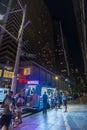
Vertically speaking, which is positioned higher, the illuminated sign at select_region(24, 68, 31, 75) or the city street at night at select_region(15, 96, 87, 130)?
the illuminated sign at select_region(24, 68, 31, 75)

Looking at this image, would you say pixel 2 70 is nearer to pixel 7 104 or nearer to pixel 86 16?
pixel 86 16

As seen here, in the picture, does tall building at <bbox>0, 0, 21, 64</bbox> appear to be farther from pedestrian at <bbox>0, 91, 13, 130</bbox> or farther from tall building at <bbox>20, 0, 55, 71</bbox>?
pedestrian at <bbox>0, 91, 13, 130</bbox>

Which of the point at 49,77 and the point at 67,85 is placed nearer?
the point at 49,77

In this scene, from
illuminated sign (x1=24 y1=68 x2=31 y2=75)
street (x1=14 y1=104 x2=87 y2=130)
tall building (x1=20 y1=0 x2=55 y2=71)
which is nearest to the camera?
street (x1=14 y1=104 x2=87 y2=130)

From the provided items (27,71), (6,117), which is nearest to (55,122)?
(6,117)

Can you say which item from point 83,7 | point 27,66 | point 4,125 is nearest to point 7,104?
point 4,125

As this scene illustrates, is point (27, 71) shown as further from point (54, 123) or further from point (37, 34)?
point (37, 34)

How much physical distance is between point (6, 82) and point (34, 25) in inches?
1294

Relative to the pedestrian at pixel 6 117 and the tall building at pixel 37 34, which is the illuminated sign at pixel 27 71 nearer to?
the tall building at pixel 37 34

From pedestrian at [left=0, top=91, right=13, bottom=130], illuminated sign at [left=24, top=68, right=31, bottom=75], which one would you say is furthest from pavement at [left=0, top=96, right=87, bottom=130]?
illuminated sign at [left=24, top=68, right=31, bottom=75]

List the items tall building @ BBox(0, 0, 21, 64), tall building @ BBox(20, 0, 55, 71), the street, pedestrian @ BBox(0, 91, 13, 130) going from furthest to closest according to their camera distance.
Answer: tall building @ BBox(20, 0, 55, 71)
tall building @ BBox(0, 0, 21, 64)
the street
pedestrian @ BBox(0, 91, 13, 130)

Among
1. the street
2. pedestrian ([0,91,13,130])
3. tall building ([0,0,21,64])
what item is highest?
tall building ([0,0,21,64])

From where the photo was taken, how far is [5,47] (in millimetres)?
65875

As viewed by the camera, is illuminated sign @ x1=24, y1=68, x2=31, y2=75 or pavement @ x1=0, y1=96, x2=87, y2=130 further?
illuminated sign @ x1=24, y1=68, x2=31, y2=75
